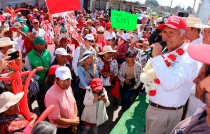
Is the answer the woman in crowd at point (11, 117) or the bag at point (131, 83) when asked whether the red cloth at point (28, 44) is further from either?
the woman in crowd at point (11, 117)

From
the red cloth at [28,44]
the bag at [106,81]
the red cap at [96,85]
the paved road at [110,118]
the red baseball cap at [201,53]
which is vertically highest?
the red baseball cap at [201,53]

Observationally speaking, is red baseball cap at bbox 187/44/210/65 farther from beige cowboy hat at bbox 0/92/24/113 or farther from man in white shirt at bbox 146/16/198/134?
beige cowboy hat at bbox 0/92/24/113

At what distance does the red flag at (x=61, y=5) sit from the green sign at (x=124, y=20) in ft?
5.58

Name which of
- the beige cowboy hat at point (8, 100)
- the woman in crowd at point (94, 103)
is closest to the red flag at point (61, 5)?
the woman in crowd at point (94, 103)

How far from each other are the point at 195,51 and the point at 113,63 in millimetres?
3363

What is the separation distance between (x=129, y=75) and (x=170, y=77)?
230 centimetres

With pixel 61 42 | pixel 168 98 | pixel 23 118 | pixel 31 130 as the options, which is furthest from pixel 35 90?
pixel 168 98

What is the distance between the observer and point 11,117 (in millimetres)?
2057

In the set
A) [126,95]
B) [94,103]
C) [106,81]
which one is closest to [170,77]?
[94,103]

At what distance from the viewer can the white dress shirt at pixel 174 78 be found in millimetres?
1828

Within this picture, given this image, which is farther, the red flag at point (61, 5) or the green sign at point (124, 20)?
the green sign at point (124, 20)

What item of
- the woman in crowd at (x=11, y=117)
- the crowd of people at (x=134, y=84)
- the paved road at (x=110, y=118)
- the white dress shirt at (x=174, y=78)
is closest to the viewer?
the crowd of people at (x=134, y=84)

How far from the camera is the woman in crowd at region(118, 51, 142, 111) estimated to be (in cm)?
404

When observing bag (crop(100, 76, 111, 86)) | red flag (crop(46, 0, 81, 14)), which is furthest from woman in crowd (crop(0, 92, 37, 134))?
red flag (crop(46, 0, 81, 14))
